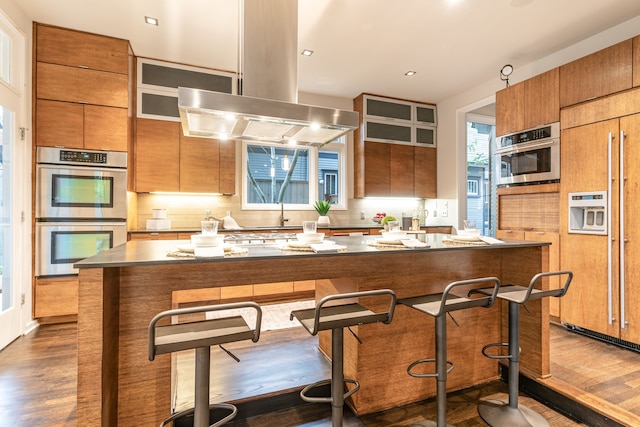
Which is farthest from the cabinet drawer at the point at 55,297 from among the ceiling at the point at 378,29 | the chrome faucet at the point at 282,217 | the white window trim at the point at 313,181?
the ceiling at the point at 378,29

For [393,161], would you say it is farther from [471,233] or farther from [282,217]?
[471,233]

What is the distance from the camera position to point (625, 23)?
3182mm

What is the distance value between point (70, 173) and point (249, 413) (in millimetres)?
3069

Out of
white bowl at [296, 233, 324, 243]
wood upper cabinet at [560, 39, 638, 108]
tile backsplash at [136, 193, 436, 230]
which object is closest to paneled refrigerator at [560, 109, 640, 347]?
wood upper cabinet at [560, 39, 638, 108]

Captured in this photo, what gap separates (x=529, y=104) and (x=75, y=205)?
5.03m

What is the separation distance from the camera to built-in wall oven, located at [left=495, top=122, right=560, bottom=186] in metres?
3.36

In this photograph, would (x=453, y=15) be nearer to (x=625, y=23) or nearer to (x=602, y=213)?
(x=625, y=23)

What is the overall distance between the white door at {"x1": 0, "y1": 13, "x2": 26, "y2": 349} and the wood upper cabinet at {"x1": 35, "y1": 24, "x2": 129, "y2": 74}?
0.22 metres

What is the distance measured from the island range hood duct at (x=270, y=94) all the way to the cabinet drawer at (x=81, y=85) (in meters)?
1.76

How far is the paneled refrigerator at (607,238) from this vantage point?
2.70 meters

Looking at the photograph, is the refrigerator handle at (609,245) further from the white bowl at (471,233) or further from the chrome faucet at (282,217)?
the chrome faucet at (282,217)

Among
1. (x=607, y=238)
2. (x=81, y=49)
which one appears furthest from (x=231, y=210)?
(x=607, y=238)

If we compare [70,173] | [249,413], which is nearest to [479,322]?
[249,413]

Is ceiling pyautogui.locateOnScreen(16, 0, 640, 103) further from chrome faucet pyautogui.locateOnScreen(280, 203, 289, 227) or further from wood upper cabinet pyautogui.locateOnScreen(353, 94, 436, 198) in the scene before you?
chrome faucet pyautogui.locateOnScreen(280, 203, 289, 227)
